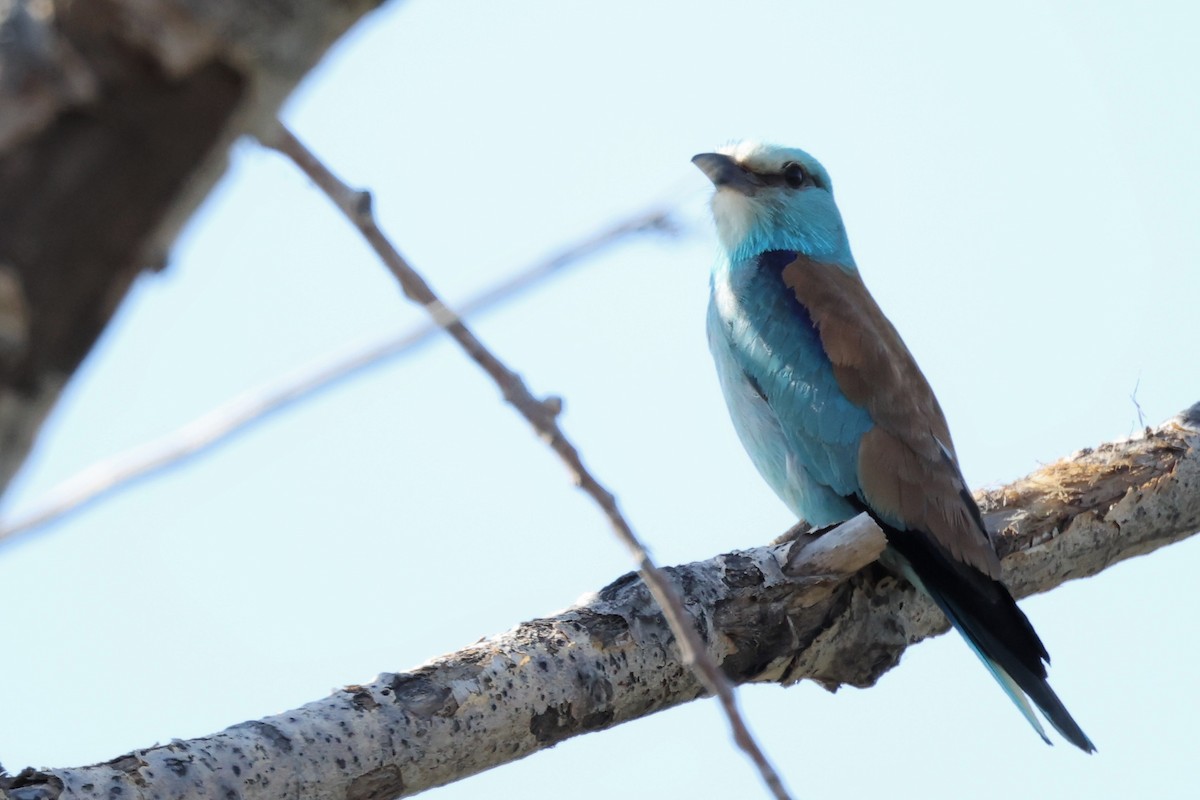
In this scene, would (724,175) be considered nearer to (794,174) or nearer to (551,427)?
(794,174)

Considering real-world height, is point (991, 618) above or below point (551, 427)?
below

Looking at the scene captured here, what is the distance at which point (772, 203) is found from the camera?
221 inches

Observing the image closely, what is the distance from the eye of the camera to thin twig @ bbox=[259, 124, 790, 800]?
4.21 ft

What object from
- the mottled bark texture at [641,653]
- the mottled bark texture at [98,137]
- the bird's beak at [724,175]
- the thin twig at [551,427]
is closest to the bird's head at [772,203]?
the bird's beak at [724,175]

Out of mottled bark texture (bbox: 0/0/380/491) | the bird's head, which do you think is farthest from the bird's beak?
mottled bark texture (bbox: 0/0/380/491)

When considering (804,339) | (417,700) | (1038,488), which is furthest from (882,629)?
(417,700)

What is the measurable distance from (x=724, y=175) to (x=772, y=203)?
239mm

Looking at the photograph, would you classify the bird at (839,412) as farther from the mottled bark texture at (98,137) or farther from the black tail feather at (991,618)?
the mottled bark texture at (98,137)

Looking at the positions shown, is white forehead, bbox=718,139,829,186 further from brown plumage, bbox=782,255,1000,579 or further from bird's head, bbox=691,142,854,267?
brown plumage, bbox=782,255,1000,579

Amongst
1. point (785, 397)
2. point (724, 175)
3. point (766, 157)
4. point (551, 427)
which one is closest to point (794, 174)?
point (766, 157)

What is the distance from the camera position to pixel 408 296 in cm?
139

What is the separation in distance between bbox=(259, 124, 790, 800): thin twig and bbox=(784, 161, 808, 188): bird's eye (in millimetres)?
4467

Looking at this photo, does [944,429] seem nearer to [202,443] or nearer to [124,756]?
[124,756]

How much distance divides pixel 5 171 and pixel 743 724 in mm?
843
